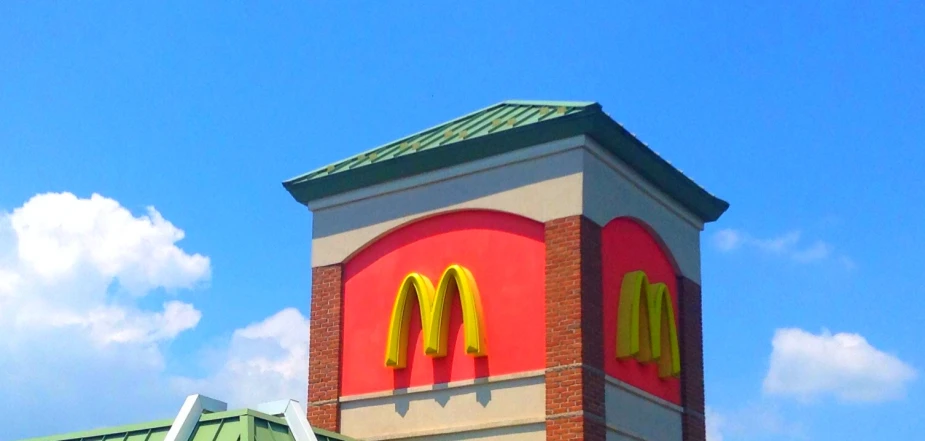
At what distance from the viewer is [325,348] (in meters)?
23.4

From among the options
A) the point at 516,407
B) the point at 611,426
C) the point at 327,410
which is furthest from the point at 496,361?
the point at 327,410

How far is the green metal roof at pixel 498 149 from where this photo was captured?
69.7 feet

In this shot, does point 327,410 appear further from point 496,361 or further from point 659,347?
point 659,347

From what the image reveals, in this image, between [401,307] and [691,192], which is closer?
[401,307]

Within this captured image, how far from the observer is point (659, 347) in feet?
73.7

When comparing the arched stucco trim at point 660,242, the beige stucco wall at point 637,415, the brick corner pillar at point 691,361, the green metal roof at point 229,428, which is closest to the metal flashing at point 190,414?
the green metal roof at point 229,428

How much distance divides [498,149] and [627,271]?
10.6 ft

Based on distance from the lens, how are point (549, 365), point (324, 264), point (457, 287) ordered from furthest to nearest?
point (324, 264) < point (457, 287) < point (549, 365)

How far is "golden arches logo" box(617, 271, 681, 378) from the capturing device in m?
21.5

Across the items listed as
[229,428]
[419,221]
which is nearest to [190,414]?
[229,428]

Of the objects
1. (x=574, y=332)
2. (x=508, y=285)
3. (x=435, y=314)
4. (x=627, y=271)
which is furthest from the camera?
(x=627, y=271)

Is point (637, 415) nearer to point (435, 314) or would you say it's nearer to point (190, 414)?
point (435, 314)

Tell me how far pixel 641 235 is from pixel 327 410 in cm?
664

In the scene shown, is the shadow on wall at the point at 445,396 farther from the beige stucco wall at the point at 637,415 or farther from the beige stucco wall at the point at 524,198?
the beige stucco wall at the point at 524,198
